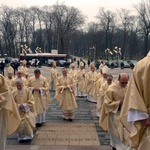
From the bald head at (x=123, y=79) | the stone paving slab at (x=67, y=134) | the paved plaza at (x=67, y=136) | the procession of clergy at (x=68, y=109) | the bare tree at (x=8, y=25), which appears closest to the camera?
the procession of clergy at (x=68, y=109)

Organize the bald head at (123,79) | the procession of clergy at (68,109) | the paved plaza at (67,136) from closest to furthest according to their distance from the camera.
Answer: the procession of clergy at (68,109) < the bald head at (123,79) < the paved plaza at (67,136)

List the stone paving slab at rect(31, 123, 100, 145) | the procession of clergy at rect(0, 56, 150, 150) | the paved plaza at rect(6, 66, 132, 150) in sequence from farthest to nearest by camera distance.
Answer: the stone paving slab at rect(31, 123, 100, 145) → the paved plaza at rect(6, 66, 132, 150) → the procession of clergy at rect(0, 56, 150, 150)

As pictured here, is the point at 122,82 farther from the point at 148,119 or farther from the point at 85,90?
the point at 85,90

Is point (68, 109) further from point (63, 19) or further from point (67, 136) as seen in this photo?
point (63, 19)

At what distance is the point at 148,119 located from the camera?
352cm

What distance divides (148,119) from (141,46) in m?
89.1

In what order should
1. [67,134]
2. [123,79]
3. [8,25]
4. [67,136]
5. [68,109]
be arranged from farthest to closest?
[8,25], [68,109], [67,134], [67,136], [123,79]

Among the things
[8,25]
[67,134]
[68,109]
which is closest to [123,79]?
[67,134]

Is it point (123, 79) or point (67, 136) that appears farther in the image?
point (67, 136)

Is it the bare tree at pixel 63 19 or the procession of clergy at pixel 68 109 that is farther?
the bare tree at pixel 63 19

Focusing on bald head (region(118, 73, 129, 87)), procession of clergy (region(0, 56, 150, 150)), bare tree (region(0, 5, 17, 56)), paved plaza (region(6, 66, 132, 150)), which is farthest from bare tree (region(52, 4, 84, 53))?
bald head (region(118, 73, 129, 87))

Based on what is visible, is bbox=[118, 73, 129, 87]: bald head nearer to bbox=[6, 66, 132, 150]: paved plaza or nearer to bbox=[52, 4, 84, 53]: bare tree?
bbox=[6, 66, 132, 150]: paved plaza

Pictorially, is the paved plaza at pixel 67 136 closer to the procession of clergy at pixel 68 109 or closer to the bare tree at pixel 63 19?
the procession of clergy at pixel 68 109

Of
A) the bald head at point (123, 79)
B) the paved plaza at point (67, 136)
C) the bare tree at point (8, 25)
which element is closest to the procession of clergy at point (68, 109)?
the bald head at point (123, 79)
